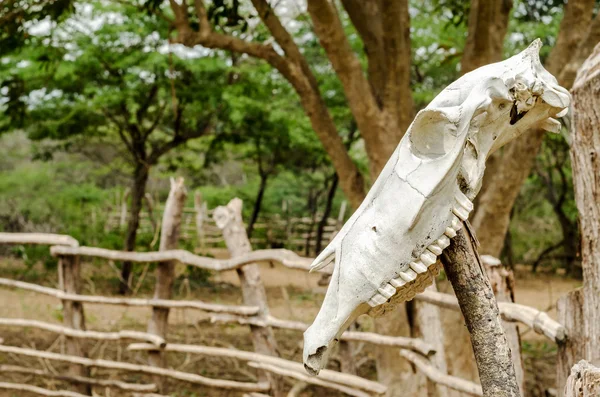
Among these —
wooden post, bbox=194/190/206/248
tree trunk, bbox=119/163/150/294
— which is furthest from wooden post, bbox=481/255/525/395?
tree trunk, bbox=119/163/150/294

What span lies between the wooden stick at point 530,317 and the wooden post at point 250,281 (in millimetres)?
1286

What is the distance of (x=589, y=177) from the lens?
183 centimetres

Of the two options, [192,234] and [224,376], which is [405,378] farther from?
[192,234]

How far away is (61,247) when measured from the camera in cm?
424

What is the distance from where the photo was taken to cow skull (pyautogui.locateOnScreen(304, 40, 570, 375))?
98 centimetres

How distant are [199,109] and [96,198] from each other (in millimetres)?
5961

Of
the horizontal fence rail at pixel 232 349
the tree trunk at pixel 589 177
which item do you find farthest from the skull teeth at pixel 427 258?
the horizontal fence rail at pixel 232 349

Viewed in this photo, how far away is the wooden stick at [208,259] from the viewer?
343 centimetres

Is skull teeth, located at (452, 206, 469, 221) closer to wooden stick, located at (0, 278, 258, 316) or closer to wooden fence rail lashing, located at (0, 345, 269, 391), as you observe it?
wooden stick, located at (0, 278, 258, 316)

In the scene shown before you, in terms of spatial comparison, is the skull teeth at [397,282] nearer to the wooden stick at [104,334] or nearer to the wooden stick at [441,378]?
the wooden stick at [441,378]

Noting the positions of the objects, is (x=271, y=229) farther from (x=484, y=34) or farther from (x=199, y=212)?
(x=484, y=34)

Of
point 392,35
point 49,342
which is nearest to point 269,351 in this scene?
point 392,35

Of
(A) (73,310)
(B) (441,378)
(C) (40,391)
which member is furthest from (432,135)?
(C) (40,391)

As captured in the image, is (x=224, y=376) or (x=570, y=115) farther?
(x=224, y=376)
